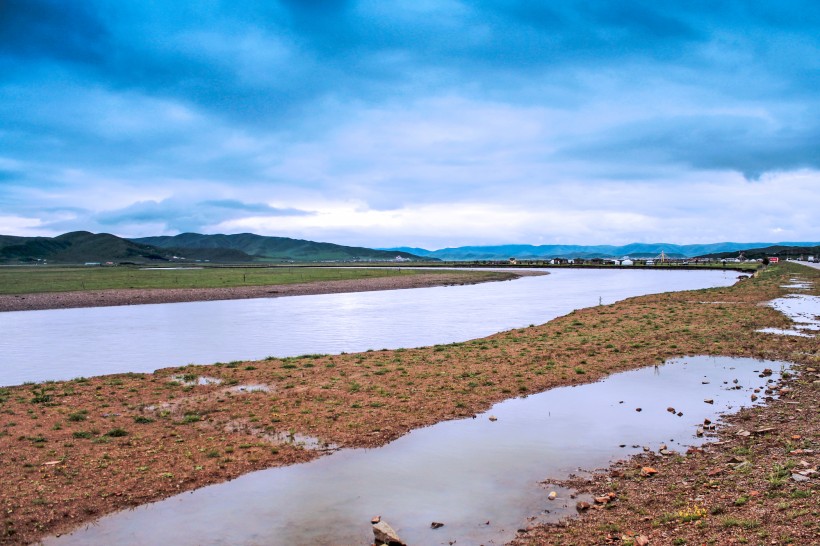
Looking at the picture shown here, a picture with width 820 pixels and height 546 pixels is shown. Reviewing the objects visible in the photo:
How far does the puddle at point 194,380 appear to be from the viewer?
19.2 m

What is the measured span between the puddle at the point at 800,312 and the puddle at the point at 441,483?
42.8ft

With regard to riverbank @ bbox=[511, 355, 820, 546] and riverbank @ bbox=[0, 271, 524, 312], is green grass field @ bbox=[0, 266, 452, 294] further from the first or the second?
riverbank @ bbox=[511, 355, 820, 546]

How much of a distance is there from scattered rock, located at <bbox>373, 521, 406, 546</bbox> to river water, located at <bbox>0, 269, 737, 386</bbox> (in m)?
17.5

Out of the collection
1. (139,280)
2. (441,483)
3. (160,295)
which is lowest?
(441,483)

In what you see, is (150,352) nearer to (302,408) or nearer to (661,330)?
(302,408)

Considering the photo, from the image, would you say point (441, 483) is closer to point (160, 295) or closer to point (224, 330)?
point (224, 330)

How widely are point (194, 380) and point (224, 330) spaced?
679 inches

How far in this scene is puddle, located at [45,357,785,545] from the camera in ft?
29.6

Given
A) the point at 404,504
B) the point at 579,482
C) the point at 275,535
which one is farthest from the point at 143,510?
the point at 579,482

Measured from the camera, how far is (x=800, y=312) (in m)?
35.3

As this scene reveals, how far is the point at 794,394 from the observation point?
15.3 meters

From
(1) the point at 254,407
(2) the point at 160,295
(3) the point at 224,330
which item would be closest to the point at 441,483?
(1) the point at 254,407

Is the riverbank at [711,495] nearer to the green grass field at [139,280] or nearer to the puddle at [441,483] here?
the puddle at [441,483]

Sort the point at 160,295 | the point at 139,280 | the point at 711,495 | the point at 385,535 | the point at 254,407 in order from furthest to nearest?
the point at 139,280 → the point at 160,295 → the point at 254,407 → the point at 711,495 → the point at 385,535
